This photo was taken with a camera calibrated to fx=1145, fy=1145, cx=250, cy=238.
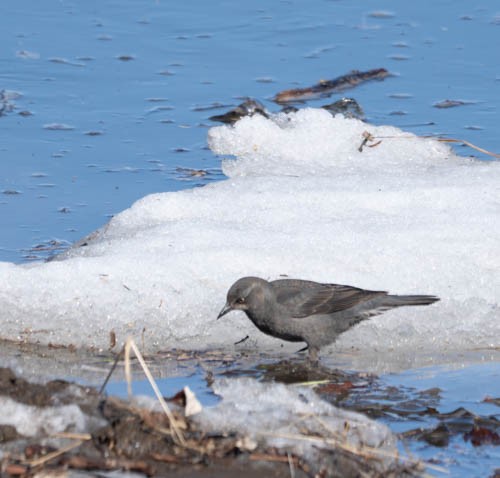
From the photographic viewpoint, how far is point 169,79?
382 inches

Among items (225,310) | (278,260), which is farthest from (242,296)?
(278,260)

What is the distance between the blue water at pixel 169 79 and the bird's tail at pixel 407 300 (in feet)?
7.18

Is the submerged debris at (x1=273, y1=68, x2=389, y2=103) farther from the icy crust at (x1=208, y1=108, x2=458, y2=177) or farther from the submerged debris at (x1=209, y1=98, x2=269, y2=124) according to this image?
the icy crust at (x1=208, y1=108, x2=458, y2=177)

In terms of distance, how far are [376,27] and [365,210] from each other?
4.14m

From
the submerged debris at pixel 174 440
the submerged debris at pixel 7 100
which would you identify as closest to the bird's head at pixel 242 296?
the submerged debris at pixel 174 440

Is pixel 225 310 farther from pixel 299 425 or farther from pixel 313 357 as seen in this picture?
pixel 299 425

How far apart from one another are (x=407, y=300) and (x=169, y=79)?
4338 mm

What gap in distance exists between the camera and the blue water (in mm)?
7875

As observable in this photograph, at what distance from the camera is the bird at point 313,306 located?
235 inches

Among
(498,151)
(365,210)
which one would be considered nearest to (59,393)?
(365,210)

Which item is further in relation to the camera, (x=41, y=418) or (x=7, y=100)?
(x=7, y=100)

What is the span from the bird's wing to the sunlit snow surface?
0.27 meters

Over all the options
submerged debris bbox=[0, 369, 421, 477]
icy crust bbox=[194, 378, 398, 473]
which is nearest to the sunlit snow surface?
icy crust bbox=[194, 378, 398, 473]

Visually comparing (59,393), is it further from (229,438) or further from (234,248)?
(234,248)
